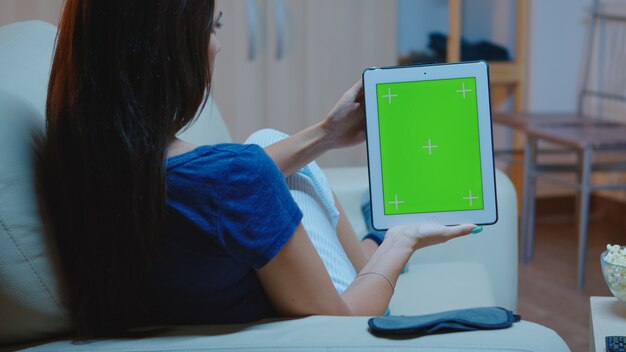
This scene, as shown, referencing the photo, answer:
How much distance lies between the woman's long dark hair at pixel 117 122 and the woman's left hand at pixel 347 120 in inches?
11.4

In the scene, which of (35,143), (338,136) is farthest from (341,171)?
(35,143)

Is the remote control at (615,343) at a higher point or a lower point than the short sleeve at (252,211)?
lower

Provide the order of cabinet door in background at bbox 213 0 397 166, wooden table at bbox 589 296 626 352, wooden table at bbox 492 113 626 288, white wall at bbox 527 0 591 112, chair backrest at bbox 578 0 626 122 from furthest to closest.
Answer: white wall at bbox 527 0 591 112, chair backrest at bbox 578 0 626 122, cabinet door in background at bbox 213 0 397 166, wooden table at bbox 492 113 626 288, wooden table at bbox 589 296 626 352

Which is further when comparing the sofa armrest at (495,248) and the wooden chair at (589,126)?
the wooden chair at (589,126)

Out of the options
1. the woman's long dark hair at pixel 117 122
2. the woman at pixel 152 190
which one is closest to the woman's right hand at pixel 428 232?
the woman at pixel 152 190

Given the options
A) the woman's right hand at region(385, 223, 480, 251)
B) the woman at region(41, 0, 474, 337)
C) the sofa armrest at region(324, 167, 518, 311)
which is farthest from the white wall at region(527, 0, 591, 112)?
the woman at region(41, 0, 474, 337)

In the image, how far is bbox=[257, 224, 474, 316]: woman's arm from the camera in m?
1.00

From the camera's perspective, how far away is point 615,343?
101 cm

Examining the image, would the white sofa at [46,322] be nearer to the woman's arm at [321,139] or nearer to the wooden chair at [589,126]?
the woman's arm at [321,139]

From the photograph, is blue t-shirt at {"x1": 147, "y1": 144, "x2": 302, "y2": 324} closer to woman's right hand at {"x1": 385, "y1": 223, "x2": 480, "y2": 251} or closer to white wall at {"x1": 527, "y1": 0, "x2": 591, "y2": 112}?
woman's right hand at {"x1": 385, "y1": 223, "x2": 480, "y2": 251}

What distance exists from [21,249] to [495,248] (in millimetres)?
1034

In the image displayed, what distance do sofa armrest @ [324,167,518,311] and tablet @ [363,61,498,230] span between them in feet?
1.72

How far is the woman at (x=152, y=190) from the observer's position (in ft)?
3.10

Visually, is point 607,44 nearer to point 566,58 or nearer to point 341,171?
point 566,58
